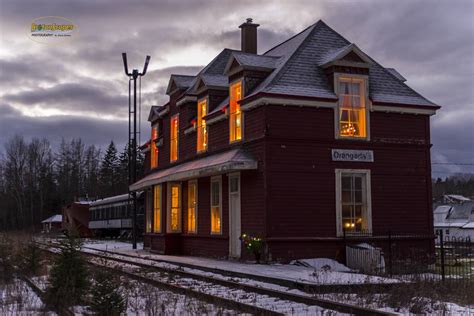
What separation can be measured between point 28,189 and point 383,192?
81.7m

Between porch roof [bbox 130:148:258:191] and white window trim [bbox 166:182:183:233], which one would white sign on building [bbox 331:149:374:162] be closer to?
porch roof [bbox 130:148:258:191]

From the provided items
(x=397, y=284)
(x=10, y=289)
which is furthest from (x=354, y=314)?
(x=10, y=289)

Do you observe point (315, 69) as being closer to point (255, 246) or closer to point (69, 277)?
point (255, 246)

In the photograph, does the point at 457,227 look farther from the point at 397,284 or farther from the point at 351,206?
the point at 397,284

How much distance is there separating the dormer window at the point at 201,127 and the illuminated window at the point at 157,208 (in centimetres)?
446

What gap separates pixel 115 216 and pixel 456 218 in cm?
3893

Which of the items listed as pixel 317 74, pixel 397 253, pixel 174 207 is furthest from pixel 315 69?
pixel 174 207

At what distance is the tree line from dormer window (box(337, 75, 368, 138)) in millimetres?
65854

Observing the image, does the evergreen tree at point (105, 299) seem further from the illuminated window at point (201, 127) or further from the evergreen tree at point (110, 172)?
the evergreen tree at point (110, 172)

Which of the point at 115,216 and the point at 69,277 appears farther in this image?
the point at 115,216

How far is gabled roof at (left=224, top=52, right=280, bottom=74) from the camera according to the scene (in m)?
19.5

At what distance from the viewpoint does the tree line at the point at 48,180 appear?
89812 millimetres

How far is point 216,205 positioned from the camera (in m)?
21.2

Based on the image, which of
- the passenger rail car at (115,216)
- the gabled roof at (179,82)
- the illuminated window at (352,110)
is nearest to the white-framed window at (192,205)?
the gabled roof at (179,82)
